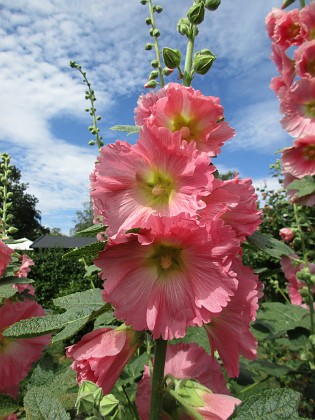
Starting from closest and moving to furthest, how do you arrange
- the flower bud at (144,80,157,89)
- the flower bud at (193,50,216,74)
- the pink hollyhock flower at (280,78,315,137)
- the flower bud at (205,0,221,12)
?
the flower bud at (193,50,216,74) < the flower bud at (205,0,221,12) < the flower bud at (144,80,157,89) < the pink hollyhock flower at (280,78,315,137)

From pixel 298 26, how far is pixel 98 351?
168 centimetres

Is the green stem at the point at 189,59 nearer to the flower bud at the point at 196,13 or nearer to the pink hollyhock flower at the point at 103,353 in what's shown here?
the flower bud at the point at 196,13

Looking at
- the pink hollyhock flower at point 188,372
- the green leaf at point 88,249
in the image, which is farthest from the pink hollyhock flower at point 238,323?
the green leaf at point 88,249

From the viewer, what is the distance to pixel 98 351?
910 mm

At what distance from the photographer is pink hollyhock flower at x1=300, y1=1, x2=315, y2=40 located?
5.26 feet

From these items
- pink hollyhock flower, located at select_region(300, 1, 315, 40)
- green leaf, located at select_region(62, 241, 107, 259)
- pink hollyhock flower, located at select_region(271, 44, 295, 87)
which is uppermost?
pink hollyhock flower, located at select_region(300, 1, 315, 40)

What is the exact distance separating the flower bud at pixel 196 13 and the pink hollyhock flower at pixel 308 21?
29.2 inches

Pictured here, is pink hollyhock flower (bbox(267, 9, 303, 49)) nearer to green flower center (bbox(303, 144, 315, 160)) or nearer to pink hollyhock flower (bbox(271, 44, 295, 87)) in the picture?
pink hollyhock flower (bbox(271, 44, 295, 87))

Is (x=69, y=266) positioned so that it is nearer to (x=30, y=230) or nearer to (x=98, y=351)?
(x=98, y=351)

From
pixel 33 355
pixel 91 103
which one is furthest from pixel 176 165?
pixel 91 103

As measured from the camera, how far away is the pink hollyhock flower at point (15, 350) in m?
1.55

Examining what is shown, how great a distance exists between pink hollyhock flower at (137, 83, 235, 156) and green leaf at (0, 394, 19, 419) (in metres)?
0.94

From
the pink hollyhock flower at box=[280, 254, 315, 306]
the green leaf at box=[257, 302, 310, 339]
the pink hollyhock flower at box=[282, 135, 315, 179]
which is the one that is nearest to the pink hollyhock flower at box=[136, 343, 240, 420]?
the pink hollyhock flower at box=[282, 135, 315, 179]

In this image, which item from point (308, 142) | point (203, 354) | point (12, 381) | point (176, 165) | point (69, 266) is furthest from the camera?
point (69, 266)
